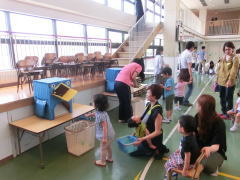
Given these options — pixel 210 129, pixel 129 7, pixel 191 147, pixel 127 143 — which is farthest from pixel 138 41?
pixel 191 147

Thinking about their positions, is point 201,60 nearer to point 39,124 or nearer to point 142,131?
point 142,131

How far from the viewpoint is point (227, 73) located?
3.62 meters

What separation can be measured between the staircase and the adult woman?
3478 millimetres

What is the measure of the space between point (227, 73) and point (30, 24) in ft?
17.2

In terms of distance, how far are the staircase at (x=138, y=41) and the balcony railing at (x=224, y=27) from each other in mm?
8358

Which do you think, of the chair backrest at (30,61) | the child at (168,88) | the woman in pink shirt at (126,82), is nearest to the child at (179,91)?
the child at (168,88)

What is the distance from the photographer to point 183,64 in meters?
4.66

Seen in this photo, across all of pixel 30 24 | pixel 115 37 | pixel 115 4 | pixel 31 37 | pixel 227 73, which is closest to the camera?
pixel 227 73

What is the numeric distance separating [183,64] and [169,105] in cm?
135

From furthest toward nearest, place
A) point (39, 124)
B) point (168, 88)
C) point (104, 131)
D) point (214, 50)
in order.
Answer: point (214, 50) < point (168, 88) < point (39, 124) < point (104, 131)

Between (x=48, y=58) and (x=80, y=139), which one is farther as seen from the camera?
(x=48, y=58)

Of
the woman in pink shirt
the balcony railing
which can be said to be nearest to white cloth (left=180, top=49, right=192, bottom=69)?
the woman in pink shirt

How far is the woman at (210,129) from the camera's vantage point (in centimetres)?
190

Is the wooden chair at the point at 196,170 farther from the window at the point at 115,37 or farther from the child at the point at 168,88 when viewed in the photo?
the window at the point at 115,37
